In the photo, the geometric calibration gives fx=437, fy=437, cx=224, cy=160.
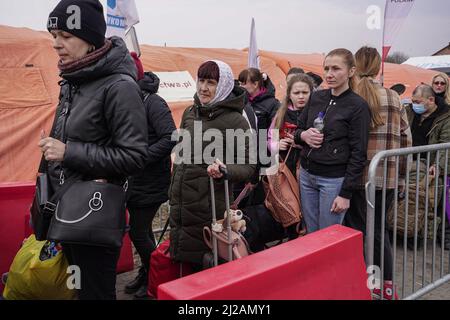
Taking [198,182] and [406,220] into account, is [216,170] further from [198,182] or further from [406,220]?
[406,220]

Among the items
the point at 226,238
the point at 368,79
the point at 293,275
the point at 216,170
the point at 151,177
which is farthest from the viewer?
the point at 151,177

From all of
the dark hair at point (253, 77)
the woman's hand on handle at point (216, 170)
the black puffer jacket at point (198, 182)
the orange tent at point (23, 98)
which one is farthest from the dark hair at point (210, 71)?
the orange tent at point (23, 98)

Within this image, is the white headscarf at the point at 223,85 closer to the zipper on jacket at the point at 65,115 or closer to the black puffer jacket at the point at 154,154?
the black puffer jacket at the point at 154,154

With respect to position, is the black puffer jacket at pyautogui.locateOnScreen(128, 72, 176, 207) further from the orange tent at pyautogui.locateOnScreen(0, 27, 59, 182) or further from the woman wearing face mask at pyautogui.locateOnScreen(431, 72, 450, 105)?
the orange tent at pyautogui.locateOnScreen(0, 27, 59, 182)

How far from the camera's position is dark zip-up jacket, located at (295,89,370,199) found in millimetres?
2932

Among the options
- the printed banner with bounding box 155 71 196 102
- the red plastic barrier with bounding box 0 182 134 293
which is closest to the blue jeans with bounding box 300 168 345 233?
the red plastic barrier with bounding box 0 182 134 293

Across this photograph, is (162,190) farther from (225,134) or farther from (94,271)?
(94,271)

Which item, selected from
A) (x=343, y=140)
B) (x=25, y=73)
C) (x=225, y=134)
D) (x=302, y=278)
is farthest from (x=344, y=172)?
(x=25, y=73)

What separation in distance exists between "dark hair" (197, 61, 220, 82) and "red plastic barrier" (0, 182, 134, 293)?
1.79 metres

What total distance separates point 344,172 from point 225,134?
93cm

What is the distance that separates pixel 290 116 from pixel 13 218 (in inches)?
101

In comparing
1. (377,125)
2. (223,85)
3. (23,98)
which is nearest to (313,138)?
(377,125)

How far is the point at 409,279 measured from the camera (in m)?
3.93

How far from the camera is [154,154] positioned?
3229 mm
